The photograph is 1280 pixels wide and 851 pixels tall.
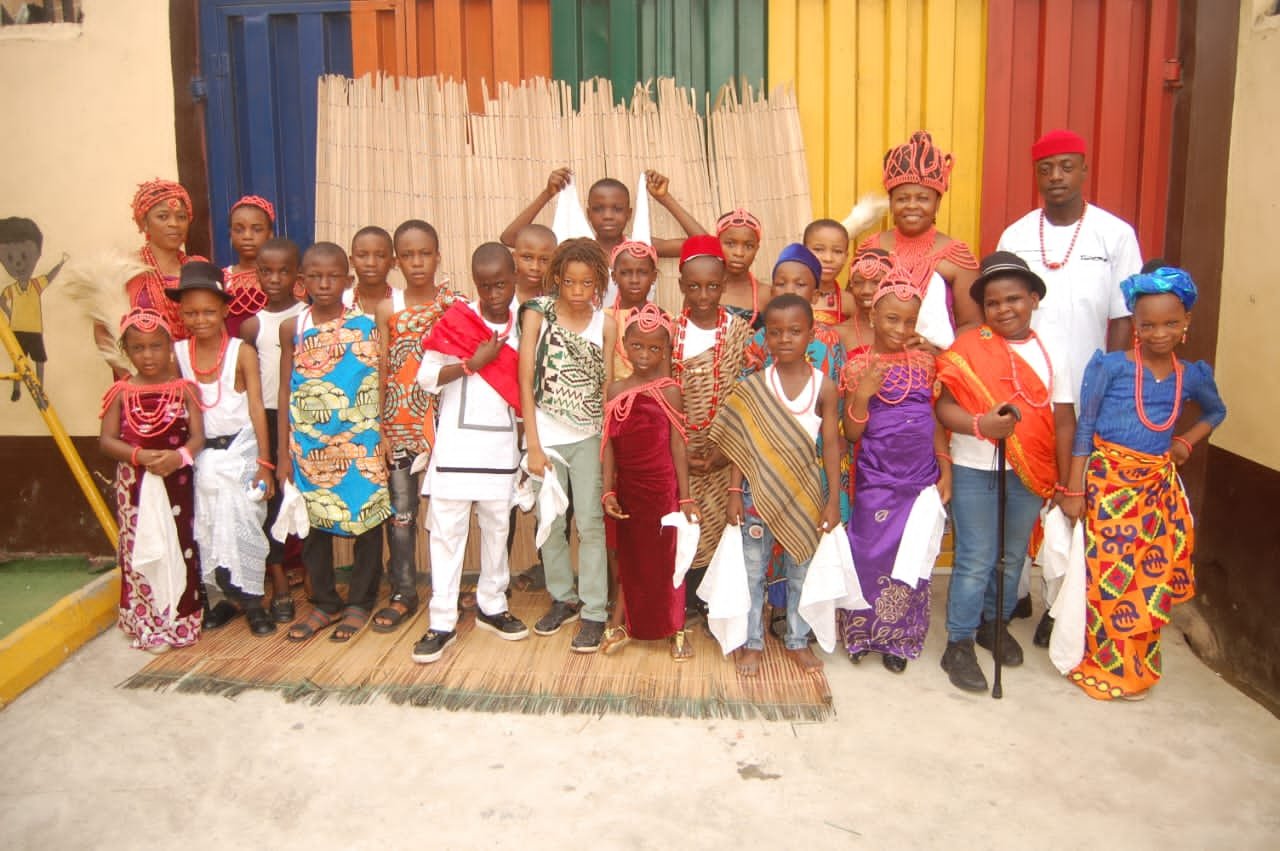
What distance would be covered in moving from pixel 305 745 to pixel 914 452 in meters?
2.43

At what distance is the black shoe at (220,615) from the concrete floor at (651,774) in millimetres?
518

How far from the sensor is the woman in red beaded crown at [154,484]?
371cm

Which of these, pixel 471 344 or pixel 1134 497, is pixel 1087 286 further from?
pixel 471 344

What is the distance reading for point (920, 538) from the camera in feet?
11.3

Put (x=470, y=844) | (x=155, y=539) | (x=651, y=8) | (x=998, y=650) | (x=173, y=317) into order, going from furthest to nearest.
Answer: (x=651, y=8) < (x=173, y=317) < (x=155, y=539) < (x=998, y=650) < (x=470, y=844)

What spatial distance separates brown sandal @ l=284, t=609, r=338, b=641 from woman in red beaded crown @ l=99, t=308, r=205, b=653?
0.42 m

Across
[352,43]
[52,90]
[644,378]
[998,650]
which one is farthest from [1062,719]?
[52,90]

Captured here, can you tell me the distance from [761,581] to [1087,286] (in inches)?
73.4

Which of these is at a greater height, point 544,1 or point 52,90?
point 544,1

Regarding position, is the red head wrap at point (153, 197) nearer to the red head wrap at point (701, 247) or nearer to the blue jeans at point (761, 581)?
the red head wrap at point (701, 247)

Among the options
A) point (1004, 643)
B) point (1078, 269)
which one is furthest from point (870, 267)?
point (1004, 643)

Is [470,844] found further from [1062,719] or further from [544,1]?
[544,1]

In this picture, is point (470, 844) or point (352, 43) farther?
point (352, 43)

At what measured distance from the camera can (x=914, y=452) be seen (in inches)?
137
